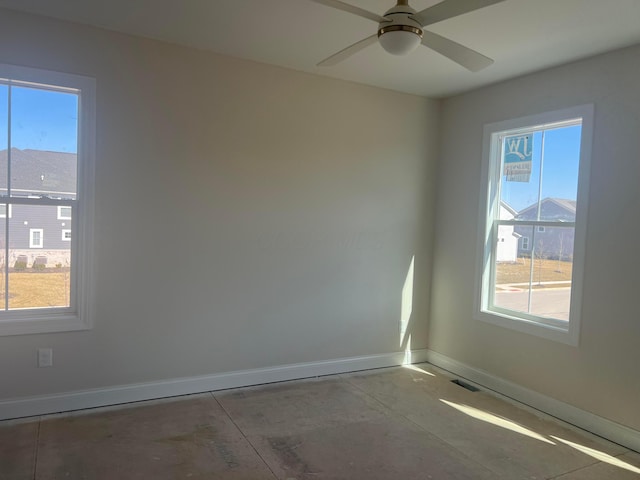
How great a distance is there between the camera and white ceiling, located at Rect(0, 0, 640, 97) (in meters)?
2.58

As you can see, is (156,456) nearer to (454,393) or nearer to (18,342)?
(18,342)

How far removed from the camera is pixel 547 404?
137 inches

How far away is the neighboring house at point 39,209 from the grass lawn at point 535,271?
11.2 ft

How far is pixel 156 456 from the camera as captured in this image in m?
2.62

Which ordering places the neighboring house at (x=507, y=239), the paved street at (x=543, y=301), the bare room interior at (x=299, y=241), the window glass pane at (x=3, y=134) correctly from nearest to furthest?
the bare room interior at (x=299, y=241) < the window glass pane at (x=3, y=134) < the paved street at (x=543, y=301) < the neighboring house at (x=507, y=239)

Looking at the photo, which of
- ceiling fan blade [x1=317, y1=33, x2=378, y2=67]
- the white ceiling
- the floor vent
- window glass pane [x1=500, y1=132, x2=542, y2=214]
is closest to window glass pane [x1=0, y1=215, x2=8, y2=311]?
the white ceiling

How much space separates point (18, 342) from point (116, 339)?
588 millimetres

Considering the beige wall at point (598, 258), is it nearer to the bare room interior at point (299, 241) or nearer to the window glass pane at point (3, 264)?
the bare room interior at point (299, 241)

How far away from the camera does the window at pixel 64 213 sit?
3105mm

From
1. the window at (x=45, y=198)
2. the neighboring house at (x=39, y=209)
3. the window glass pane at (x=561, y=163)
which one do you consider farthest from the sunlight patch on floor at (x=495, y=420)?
the neighboring house at (x=39, y=209)

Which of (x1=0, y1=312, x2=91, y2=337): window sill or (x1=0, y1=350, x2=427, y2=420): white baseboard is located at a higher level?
(x1=0, y1=312, x2=91, y2=337): window sill

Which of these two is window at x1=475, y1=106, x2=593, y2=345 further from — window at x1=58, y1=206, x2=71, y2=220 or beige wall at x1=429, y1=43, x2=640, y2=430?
window at x1=58, y1=206, x2=71, y2=220

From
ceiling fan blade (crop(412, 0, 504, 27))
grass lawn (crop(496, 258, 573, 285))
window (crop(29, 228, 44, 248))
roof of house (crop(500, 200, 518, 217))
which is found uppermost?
ceiling fan blade (crop(412, 0, 504, 27))

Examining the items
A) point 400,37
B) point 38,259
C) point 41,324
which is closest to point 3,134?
point 38,259
